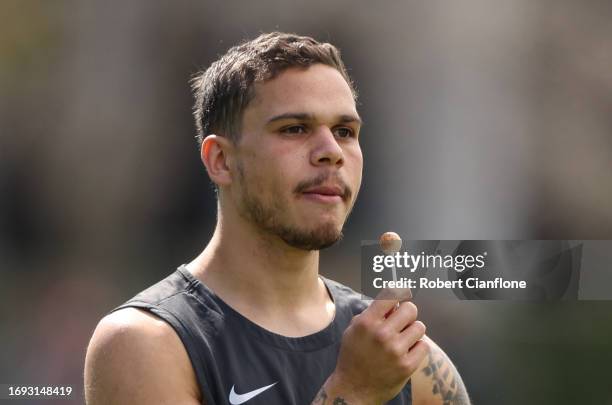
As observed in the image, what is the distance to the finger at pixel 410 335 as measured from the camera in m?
2.25

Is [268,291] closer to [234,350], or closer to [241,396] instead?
[234,350]

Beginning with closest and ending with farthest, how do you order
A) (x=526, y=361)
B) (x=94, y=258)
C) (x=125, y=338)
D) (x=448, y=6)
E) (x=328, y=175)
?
1. (x=125, y=338)
2. (x=328, y=175)
3. (x=526, y=361)
4. (x=94, y=258)
5. (x=448, y=6)

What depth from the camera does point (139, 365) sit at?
224 cm

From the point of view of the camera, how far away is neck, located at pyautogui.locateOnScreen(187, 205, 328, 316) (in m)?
2.56

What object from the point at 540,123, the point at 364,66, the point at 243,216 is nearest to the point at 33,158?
the point at 364,66

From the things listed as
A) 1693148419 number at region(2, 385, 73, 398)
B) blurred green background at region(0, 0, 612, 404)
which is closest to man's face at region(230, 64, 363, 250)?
blurred green background at region(0, 0, 612, 404)

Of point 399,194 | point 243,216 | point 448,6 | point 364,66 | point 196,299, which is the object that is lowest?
point 196,299

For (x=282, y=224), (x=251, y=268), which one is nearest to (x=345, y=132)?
(x=282, y=224)

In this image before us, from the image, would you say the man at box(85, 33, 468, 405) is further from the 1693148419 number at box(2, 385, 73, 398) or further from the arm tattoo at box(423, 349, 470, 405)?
the 1693148419 number at box(2, 385, 73, 398)

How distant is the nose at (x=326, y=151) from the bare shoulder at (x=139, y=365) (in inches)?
25.2

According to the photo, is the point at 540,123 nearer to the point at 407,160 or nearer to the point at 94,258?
the point at 407,160

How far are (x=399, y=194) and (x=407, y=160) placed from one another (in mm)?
329

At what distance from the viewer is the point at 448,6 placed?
7215 mm

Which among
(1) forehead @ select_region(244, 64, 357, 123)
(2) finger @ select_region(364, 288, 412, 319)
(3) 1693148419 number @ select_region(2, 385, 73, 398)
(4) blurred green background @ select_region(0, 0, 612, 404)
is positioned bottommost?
(3) 1693148419 number @ select_region(2, 385, 73, 398)
